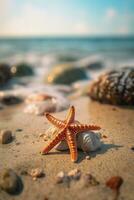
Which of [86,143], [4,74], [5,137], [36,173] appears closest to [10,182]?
[36,173]

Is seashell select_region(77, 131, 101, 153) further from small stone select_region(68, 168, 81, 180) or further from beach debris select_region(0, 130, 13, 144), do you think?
beach debris select_region(0, 130, 13, 144)

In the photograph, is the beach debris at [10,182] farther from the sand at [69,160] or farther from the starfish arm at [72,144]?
the starfish arm at [72,144]

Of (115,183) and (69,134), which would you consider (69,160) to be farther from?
(115,183)

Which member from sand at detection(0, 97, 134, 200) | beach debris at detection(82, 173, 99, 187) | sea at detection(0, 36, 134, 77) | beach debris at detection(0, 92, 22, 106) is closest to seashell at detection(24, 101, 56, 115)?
sand at detection(0, 97, 134, 200)

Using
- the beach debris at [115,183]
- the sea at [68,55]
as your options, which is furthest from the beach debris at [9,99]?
the sea at [68,55]

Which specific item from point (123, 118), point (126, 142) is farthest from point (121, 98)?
point (126, 142)

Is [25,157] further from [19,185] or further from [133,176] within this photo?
[133,176]

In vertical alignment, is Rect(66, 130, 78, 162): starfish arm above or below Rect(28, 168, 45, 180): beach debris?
above
